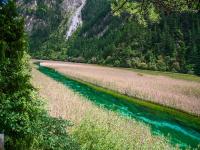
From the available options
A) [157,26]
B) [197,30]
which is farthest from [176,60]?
[157,26]

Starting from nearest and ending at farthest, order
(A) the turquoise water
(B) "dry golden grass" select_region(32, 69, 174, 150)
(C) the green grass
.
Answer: (B) "dry golden grass" select_region(32, 69, 174, 150) < (A) the turquoise water < (C) the green grass

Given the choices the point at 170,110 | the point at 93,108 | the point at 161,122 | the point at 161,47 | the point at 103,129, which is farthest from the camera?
the point at 161,47

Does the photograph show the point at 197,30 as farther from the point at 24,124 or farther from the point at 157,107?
the point at 24,124

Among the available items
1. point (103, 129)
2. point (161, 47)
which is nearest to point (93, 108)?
point (103, 129)

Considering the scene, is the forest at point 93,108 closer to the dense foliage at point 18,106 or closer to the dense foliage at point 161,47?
the dense foliage at point 18,106

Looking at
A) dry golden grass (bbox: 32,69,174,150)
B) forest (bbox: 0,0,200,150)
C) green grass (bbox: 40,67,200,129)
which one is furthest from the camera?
green grass (bbox: 40,67,200,129)

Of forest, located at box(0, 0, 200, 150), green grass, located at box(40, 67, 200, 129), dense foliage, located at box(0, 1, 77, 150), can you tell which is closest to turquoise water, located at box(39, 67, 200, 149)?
forest, located at box(0, 0, 200, 150)

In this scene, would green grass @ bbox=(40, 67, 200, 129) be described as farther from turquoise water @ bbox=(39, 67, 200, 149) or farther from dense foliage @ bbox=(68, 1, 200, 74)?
dense foliage @ bbox=(68, 1, 200, 74)

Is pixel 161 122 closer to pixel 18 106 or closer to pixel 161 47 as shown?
pixel 18 106
